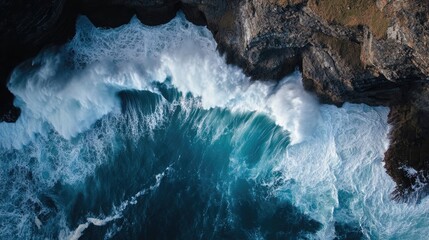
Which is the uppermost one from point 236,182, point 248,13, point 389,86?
point 248,13

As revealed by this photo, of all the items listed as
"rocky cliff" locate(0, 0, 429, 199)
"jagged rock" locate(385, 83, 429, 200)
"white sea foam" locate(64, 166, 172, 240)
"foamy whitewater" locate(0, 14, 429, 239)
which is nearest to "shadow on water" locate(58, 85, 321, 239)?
"foamy whitewater" locate(0, 14, 429, 239)

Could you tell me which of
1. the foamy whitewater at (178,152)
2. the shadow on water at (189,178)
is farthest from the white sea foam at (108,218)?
the shadow on water at (189,178)

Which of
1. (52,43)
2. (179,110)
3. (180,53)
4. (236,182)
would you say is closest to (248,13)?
(180,53)

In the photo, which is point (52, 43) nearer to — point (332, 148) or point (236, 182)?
point (236, 182)

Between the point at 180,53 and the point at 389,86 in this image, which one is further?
the point at 180,53

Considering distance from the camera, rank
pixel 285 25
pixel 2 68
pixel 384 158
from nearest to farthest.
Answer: pixel 285 25
pixel 384 158
pixel 2 68
